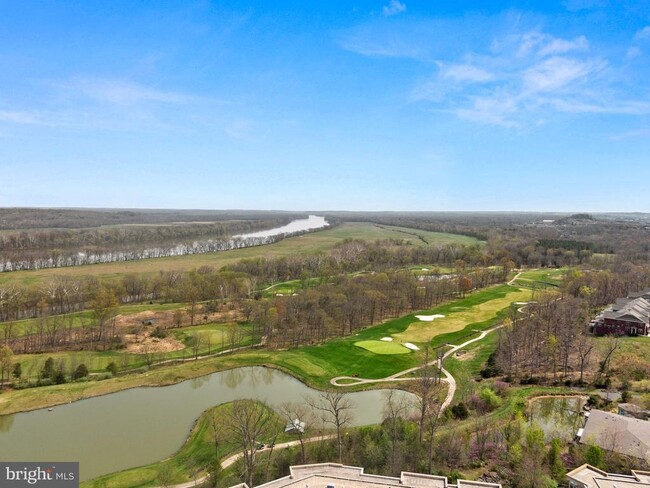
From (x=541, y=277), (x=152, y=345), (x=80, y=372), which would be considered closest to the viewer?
(x=80, y=372)

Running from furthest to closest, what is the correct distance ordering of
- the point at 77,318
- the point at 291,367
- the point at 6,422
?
the point at 77,318, the point at 291,367, the point at 6,422

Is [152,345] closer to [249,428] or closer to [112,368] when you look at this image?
[112,368]

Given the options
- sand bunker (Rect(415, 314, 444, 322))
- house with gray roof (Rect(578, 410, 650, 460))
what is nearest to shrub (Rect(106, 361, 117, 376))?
house with gray roof (Rect(578, 410, 650, 460))

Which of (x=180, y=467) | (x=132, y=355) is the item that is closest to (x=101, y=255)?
(x=132, y=355)

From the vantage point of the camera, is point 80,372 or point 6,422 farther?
point 80,372

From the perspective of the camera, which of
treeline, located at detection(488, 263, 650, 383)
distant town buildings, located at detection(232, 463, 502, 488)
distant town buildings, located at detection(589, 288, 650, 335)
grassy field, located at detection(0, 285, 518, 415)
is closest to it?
distant town buildings, located at detection(232, 463, 502, 488)

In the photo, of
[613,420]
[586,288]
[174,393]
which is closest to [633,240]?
[586,288]

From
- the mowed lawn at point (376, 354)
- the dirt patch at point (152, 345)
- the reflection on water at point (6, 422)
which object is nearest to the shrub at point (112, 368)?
the dirt patch at point (152, 345)

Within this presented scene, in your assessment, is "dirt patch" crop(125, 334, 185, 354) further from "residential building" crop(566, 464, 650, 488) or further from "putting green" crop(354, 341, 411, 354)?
"residential building" crop(566, 464, 650, 488)
